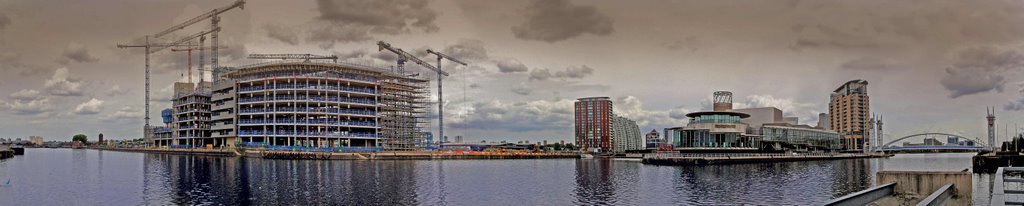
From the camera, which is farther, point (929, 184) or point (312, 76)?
point (312, 76)

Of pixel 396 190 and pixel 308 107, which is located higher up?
pixel 308 107

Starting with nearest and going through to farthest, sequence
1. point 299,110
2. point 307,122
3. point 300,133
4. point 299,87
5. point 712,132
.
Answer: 1. point 712,132
2. point 307,122
3. point 300,133
4. point 299,110
5. point 299,87

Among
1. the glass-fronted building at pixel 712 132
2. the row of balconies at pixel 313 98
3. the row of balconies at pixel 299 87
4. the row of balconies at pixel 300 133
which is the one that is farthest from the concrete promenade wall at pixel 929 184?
the row of balconies at pixel 299 87

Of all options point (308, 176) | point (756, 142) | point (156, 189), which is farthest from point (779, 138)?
point (156, 189)

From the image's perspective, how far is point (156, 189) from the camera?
212 ft

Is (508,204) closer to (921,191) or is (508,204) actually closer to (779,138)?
(921,191)

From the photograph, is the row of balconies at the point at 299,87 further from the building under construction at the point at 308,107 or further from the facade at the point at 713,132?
the facade at the point at 713,132

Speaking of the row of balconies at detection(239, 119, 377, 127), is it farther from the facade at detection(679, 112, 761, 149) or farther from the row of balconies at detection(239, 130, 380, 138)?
the facade at detection(679, 112, 761, 149)

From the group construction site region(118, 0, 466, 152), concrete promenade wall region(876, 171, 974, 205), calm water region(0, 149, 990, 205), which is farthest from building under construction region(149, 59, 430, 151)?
concrete promenade wall region(876, 171, 974, 205)

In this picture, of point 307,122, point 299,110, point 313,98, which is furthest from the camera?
point 313,98

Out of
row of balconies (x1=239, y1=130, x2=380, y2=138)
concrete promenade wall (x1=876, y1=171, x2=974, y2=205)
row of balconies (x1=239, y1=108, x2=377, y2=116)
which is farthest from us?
row of balconies (x1=239, y1=108, x2=377, y2=116)

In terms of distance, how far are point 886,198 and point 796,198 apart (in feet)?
109

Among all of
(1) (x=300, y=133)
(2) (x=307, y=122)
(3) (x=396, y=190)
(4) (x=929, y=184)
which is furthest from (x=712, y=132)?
(4) (x=929, y=184)

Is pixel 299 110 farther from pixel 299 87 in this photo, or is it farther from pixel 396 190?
pixel 396 190
